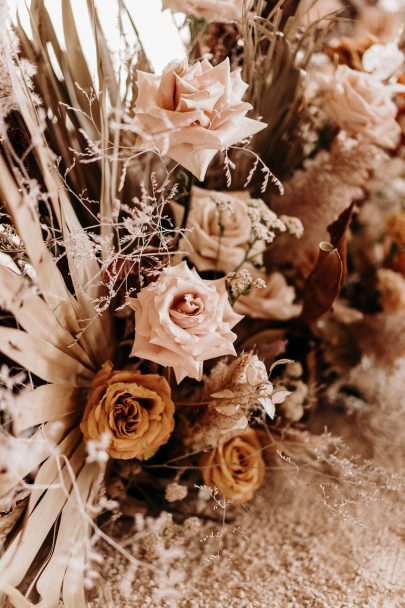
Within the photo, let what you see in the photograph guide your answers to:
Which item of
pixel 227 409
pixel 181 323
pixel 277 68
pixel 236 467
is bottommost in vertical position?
pixel 236 467

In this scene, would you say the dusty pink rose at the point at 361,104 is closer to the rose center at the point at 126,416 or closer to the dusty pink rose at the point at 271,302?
the dusty pink rose at the point at 271,302

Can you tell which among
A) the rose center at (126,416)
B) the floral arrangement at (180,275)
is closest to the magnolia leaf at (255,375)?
the floral arrangement at (180,275)

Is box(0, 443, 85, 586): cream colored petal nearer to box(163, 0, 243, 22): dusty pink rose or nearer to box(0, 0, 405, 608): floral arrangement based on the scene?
box(0, 0, 405, 608): floral arrangement

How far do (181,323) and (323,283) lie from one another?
20 centimetres

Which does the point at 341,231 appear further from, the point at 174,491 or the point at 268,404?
the point at 174,491

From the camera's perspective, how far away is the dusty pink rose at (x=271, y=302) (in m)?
0.75

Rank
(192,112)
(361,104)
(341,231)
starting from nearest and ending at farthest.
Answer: (192,112) → (341,231) → (361,104)

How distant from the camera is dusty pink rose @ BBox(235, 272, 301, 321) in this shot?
0.75 m

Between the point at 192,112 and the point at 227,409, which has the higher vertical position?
the point at 192,112

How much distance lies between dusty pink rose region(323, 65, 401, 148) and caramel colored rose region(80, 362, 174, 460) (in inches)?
17.3

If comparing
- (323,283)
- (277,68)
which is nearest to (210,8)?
(277,68)

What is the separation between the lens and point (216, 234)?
0.69 meters

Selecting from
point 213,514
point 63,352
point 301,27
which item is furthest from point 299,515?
point 301,27

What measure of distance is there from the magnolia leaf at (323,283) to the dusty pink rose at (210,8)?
282 mm
